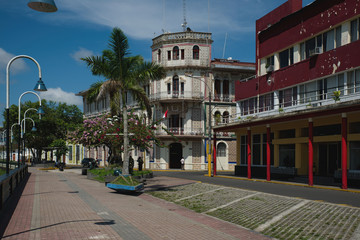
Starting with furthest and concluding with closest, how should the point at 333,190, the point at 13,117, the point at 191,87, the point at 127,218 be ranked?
the point at 13,117 < the point at 191,87 < the point at 333,190 < the point at 127,218

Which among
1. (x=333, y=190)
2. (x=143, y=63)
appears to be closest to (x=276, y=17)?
(x=143, y=63)

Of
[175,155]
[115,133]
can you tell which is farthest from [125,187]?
[175,155]

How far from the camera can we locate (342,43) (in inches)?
837

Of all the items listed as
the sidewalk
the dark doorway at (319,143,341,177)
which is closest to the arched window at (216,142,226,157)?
the dark doorway at (319,143,341,177)

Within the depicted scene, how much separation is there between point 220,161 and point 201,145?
2.93 metres

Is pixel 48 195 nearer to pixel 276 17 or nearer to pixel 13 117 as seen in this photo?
pixel 276 17

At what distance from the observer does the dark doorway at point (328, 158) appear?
80.0 feet

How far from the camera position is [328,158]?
82.9 ft

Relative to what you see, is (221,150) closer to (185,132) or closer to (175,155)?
(185,132)

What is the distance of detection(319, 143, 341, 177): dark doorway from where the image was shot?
80.0 feet

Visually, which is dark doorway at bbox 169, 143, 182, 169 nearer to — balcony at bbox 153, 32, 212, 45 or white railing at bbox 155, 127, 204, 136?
white railing at bbox 155, 127, 204, 136

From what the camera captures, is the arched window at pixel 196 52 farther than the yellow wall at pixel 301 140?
Yes

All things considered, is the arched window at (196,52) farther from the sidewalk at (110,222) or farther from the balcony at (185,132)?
the sidewalk at (110,222)

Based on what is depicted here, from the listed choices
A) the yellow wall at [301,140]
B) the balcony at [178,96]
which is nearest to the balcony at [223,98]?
the balcony at [178,96]
